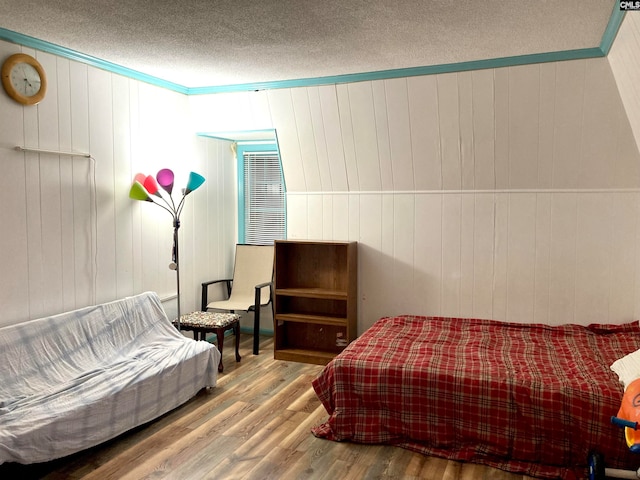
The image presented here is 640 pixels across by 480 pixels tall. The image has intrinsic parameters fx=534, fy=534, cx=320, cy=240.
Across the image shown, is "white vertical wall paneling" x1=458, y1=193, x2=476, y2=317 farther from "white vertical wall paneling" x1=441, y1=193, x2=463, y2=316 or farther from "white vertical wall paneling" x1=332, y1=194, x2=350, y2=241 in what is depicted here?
"white vertical wall paneling" x1=332, y1=194, x2=350, y2=241

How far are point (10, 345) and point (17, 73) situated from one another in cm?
166

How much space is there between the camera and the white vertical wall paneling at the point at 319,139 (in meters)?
4.50

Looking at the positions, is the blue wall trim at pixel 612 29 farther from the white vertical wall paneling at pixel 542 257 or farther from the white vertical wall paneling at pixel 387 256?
the white vertical wall paneling at pixel 387 256

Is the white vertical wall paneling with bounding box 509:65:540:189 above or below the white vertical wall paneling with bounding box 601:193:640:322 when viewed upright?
above

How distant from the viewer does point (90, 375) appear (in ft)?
11.0

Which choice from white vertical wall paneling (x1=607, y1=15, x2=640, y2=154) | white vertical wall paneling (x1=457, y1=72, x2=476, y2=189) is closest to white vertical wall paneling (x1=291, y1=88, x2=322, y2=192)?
white vertical wall paneling (x1=457, y1=72, x2=476, y2=189)

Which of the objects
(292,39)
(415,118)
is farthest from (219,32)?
(415,118)

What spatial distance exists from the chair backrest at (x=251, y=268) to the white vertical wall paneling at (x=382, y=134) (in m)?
1.44

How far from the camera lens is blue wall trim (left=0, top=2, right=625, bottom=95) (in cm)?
326

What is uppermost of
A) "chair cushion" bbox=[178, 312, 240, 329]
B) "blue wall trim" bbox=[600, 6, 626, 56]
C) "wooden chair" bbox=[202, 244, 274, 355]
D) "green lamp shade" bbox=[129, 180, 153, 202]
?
"blue wall trim" bbox=[600, 6, 626, 56]

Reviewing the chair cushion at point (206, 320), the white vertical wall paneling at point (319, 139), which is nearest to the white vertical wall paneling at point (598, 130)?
the white vertical wall paneling at point (319, 139)

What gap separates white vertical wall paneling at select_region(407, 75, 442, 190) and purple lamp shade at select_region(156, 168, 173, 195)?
199 cm

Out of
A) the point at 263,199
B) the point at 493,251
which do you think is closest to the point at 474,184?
the point at 493,251

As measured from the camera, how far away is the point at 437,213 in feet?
15.0
